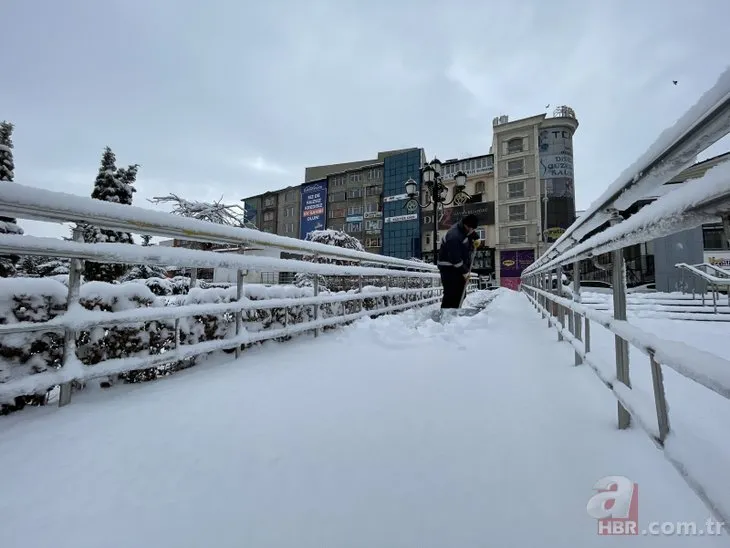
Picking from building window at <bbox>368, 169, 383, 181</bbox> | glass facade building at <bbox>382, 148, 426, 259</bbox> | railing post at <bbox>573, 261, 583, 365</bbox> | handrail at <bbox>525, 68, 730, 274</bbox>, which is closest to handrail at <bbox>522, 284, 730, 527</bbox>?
handrail at <bbox>525, 68, 730, 274</bbox>

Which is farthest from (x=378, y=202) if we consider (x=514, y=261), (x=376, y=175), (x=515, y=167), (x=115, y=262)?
(x=115, y=262)

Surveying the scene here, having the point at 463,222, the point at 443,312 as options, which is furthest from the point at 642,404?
the point at 463,222

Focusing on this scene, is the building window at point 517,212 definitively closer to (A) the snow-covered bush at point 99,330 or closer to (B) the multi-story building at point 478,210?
(B) the multi-story building at point 478,210

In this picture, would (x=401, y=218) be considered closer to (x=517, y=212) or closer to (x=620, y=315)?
(x=517, y=212)

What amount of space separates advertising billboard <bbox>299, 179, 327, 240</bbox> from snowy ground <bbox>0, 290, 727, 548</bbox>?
4103 cm

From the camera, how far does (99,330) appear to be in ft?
6.23

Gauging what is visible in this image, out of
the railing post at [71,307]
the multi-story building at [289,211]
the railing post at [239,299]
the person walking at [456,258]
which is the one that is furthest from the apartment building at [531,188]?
the railing post at [71,307]

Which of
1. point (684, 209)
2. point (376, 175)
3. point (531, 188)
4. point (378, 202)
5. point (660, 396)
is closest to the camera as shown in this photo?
point (684, 209)

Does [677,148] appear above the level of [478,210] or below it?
below

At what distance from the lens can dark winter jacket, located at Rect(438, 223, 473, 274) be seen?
17.7 feet

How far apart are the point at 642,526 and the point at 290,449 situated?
113cm

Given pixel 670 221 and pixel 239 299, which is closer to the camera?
pixel 670 221

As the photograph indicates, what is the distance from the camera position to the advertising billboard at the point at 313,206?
141 ft

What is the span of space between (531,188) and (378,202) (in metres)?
16.6
